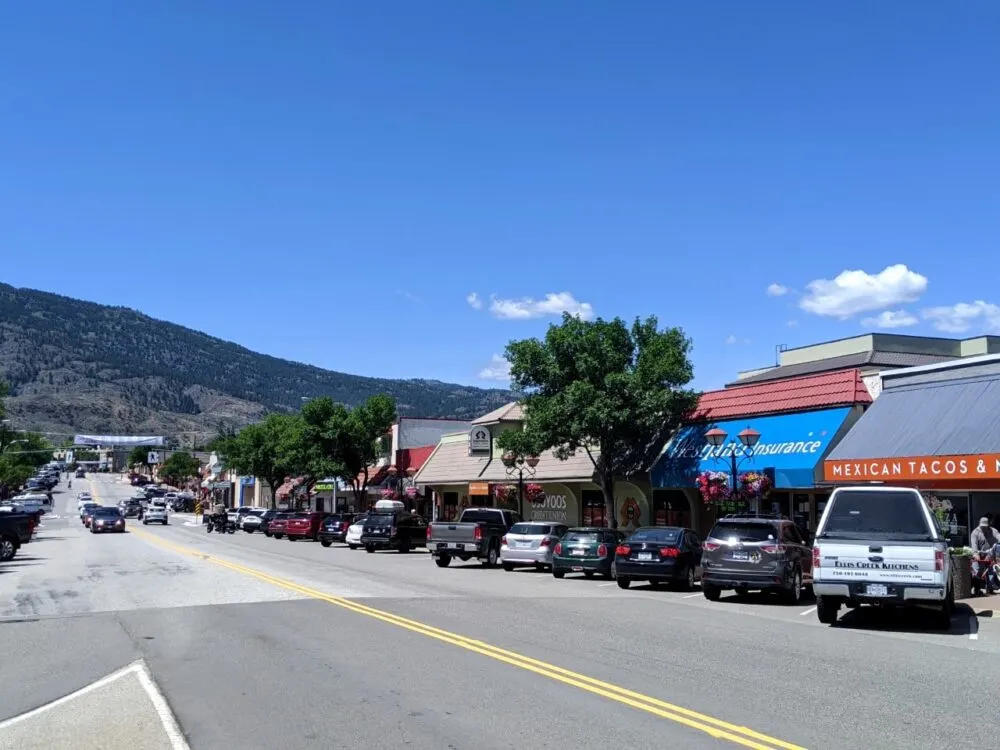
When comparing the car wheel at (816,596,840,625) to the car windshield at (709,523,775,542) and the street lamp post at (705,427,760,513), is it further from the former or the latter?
the street lamp post at (705,427,760,513)

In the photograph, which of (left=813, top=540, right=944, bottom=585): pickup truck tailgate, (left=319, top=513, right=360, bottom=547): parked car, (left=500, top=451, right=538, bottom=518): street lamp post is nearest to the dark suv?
(left=813, top=540, right=944, bottom=585): pickup truck tailgate

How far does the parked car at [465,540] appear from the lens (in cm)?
2967

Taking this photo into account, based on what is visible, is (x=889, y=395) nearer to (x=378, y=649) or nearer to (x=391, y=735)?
(x=378, y=649)

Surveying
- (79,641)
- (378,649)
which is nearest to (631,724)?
(378,649)

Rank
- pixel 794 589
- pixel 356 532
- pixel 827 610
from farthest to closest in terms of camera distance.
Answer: pixel 356 532
pixel 794 589
pixel 827 610

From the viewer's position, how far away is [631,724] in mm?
7898

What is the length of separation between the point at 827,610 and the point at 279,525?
4075 cm

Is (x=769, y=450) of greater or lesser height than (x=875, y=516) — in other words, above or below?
above

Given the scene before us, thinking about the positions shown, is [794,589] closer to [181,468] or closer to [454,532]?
[454,532]

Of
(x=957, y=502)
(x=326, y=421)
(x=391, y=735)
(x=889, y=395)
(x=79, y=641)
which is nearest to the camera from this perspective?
(x=391, y=735)

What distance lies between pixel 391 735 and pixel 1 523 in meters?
26.7

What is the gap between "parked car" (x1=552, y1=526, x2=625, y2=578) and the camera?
24.8 m

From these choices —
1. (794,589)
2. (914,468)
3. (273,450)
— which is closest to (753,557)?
(794,589)

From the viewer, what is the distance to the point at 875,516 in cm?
1501
